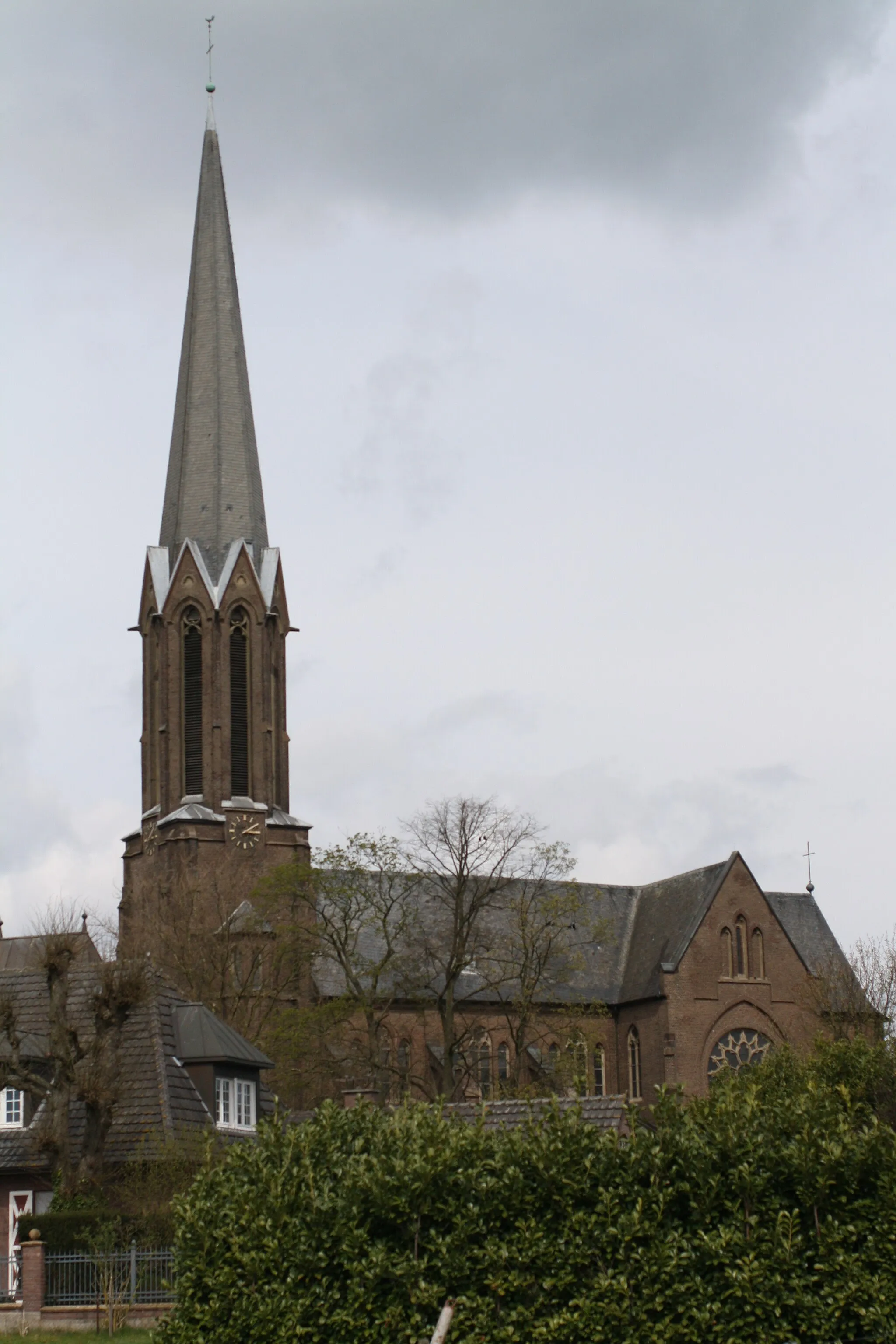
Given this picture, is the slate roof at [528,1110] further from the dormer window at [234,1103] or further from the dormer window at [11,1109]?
the dormer window at [11,1109]

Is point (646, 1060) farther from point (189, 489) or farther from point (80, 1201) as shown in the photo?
point (80, 1201)

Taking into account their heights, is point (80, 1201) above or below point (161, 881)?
below

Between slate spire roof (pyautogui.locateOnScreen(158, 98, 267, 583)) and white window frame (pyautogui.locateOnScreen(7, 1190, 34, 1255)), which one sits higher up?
slate spire roof (pyautogui.locateOnScreen(158, 98, 267, 583))

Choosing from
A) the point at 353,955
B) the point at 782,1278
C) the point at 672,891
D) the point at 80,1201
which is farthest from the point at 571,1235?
the point at 672,891

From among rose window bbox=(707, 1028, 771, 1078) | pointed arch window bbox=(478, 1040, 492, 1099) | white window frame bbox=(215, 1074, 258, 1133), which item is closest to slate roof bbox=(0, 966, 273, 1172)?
white window frame bbox=(215, 1074, 258, 1133)

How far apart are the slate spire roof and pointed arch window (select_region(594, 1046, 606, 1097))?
2381cm

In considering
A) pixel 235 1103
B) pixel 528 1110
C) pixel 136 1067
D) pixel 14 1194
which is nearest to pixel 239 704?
pixel 235 1103

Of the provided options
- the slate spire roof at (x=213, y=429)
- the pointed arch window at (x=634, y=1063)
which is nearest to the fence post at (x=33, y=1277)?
the pointed arch window at (x=634, y=1063)

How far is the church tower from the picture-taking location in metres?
74.1

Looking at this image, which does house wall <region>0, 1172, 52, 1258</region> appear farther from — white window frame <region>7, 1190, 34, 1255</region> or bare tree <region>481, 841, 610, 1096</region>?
bare tree <region>481, 841, 610, 1096</region>

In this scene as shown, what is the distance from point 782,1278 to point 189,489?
63850mm

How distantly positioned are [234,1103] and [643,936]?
1443 inches

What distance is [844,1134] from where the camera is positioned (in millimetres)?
21000

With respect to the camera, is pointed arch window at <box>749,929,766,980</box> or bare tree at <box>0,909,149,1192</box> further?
pointed arch window at <box>749,929,766,980</box>
